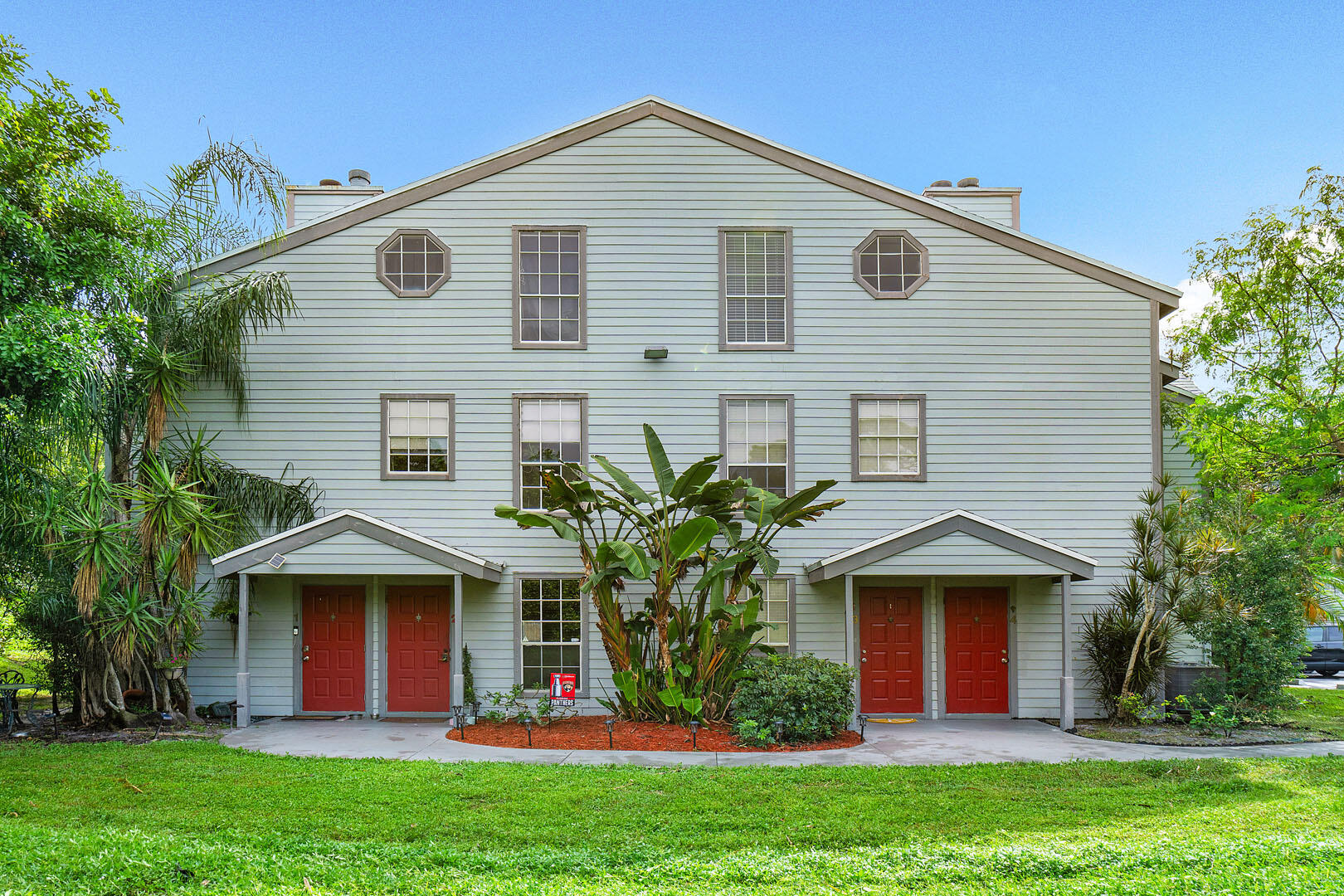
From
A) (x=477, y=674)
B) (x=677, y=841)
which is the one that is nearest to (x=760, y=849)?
(x=677, y=841)

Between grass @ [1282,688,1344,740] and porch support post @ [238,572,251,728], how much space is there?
46.9 feet

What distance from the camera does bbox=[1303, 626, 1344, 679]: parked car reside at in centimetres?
2028

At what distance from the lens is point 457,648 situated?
12555 mm

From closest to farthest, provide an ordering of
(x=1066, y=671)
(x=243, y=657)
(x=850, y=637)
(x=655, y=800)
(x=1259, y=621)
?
(x=655, y=800)
(x=1259, y=621)
(x=243, y=657)
(x=1066, y=671)
(x=850, y=637)

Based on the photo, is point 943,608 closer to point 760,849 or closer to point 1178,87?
point 760,849

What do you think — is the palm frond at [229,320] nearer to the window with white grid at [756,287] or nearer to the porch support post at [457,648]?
the porch support post at [457,648]

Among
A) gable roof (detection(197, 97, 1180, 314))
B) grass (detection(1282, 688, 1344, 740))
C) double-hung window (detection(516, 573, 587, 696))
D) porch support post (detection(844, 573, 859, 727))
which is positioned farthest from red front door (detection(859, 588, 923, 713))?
gable roof (detection(197, 97, 1180, 314))

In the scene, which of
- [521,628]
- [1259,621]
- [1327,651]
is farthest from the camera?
[1327,651]

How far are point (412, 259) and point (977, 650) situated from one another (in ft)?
34.5

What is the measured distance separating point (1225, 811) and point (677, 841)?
474 centimetres

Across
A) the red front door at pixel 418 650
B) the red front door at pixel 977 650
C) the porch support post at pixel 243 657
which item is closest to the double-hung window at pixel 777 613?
the red front door at pixel 977 650

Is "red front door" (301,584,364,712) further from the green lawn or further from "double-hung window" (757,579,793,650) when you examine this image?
the green lawn

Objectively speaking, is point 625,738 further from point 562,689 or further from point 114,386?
point 114,386

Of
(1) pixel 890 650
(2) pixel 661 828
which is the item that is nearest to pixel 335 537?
(2) pixel 661 828
